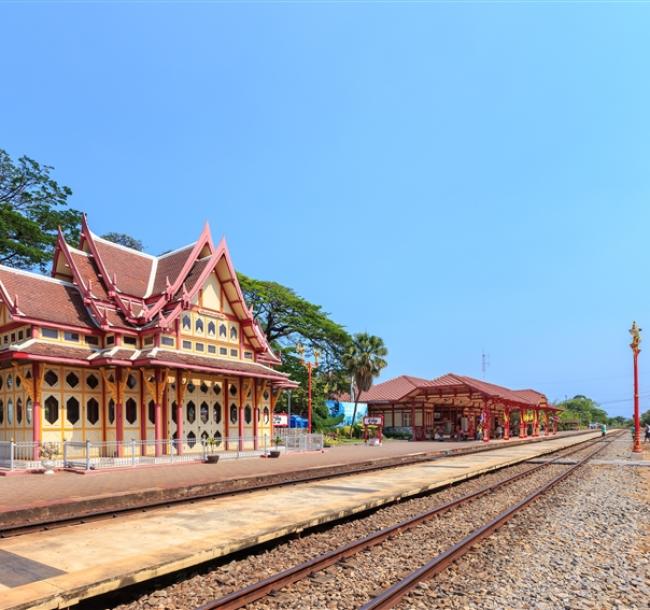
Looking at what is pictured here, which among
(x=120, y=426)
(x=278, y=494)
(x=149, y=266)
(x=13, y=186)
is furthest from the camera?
(x=13, y=186)

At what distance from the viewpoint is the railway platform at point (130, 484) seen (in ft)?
39.7

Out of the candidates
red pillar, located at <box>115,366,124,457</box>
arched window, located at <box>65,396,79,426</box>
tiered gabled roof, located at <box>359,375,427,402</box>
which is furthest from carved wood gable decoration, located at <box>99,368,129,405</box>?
tiered gabled roof, located at <box>359,375,427,402</box>

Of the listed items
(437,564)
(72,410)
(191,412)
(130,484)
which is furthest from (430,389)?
(437,564)

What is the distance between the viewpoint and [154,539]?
8.62m

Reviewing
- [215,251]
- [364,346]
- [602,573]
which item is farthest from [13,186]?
[602,573]

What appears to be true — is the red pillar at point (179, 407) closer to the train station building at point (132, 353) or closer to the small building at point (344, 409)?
the train station building at point (132, 353)

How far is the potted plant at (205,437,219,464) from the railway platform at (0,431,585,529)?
593mm

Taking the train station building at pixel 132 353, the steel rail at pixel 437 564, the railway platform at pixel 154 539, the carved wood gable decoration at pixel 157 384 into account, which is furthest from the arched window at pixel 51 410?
the steel rail at pixel 437 564

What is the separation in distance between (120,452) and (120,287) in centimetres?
846

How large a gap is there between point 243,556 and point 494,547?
4.02 metres

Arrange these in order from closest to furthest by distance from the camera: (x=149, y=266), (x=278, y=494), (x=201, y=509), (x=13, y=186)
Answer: (x=201, y=509)
(x=278, y=494)
(x=149, y=266)
(x=13, y=186)

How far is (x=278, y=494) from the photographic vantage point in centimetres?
1373

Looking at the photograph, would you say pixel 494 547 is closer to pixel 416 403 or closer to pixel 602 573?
pixel 602 573

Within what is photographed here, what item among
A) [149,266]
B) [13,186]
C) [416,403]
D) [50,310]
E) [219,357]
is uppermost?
[13,186]
